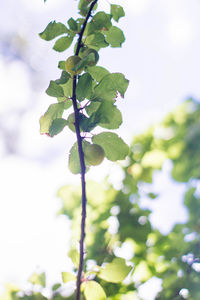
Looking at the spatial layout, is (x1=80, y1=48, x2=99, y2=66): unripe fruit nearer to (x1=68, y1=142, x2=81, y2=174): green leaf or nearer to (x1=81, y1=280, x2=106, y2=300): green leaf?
(x1=68, y1=142, x2=81, y2=174): green leaf

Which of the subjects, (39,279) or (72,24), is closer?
(72,24)

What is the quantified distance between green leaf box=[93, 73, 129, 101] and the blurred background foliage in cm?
39

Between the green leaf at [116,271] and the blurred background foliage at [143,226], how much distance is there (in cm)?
9

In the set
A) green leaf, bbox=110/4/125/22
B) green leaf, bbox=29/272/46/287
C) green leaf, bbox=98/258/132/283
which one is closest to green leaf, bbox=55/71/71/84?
green leaf, bbox=110/4/125/22

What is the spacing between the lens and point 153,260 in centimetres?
133

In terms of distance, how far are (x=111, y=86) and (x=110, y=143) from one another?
0.41 feet

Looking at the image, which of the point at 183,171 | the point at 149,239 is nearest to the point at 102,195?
the point at 149,239

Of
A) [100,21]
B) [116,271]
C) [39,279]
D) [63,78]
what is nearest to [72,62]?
[63,78]

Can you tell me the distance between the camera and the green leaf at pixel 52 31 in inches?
27.5

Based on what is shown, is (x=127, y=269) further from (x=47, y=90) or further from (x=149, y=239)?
(x=149, y=239)

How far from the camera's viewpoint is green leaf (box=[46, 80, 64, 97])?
67cm

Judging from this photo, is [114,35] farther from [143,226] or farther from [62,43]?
[143,226]

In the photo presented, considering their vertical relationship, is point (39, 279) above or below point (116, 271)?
below

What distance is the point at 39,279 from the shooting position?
96 cm
